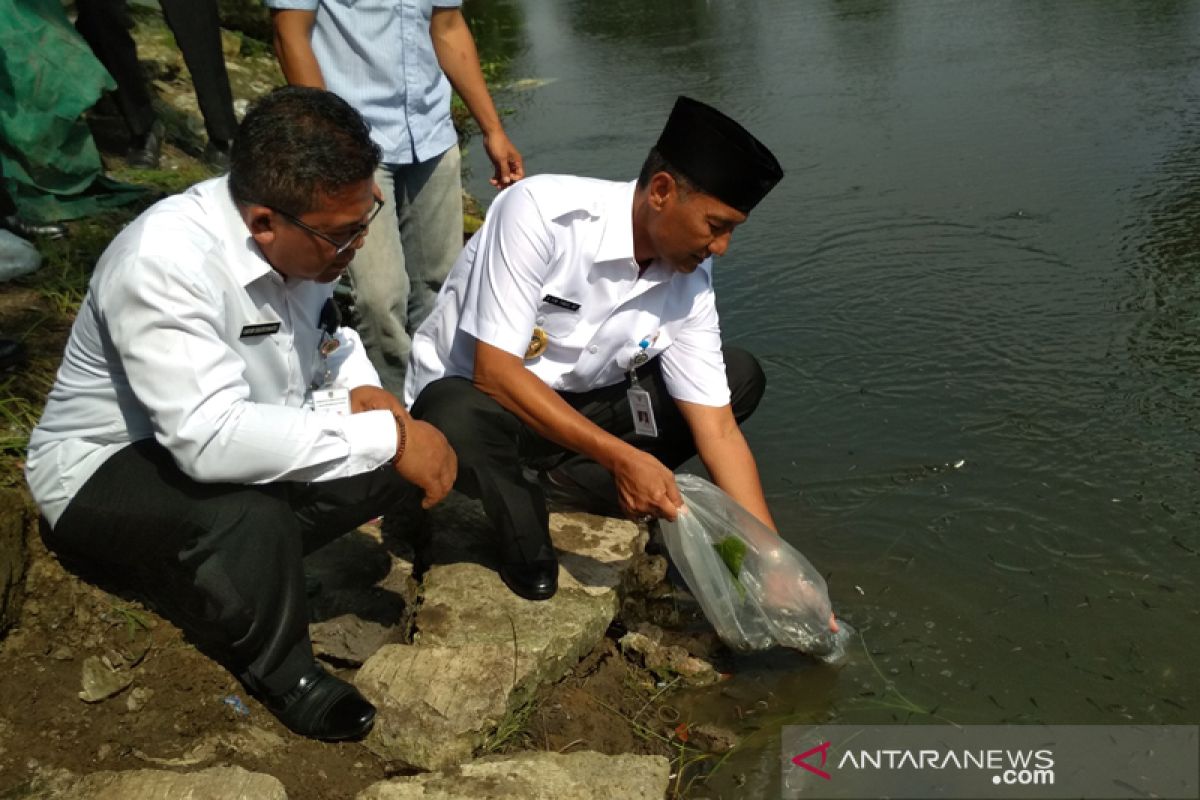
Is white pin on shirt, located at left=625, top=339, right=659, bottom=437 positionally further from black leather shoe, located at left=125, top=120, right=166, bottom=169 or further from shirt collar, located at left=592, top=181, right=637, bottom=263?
black leather shoe, located at left=125, top=120, right=166, bottom=169

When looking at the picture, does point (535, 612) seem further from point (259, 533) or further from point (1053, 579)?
point (1053, 579)

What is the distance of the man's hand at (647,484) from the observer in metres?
2.81

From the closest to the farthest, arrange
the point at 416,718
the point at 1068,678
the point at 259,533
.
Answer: the point at 259,533 → the point at 416,718 → the point at 1068,678

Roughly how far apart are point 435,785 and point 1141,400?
286 cm

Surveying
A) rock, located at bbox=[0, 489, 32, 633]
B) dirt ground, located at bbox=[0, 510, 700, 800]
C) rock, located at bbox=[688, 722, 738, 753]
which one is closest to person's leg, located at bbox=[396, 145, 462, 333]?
rock, located at bbox=[0, 489, 32, 633]

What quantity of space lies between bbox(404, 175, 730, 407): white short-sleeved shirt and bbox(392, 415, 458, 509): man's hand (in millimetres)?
433

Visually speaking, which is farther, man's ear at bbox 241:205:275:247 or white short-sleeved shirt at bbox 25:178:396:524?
man's ear at bbox 241:205:275:247

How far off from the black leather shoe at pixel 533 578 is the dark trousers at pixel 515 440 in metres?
0.02

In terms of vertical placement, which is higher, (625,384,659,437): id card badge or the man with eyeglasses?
the man with eyeglasses

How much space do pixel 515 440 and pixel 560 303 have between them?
0.41m

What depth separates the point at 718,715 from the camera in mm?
2934

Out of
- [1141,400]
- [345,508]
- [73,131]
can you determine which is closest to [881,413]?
[1141,400]

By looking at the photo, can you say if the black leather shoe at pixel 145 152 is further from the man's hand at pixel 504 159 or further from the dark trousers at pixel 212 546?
the dark trousers at pixel 212 546

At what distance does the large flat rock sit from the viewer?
2629 mm
